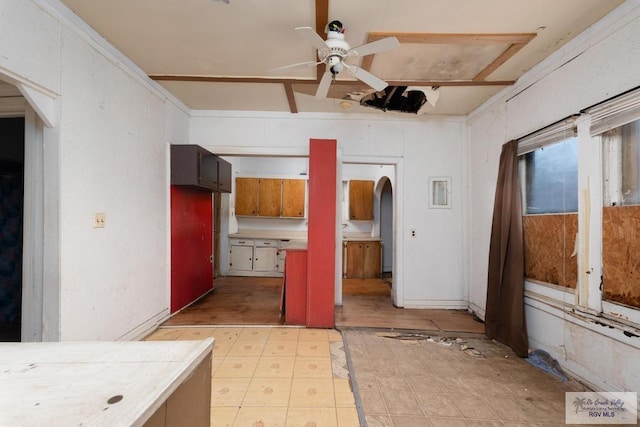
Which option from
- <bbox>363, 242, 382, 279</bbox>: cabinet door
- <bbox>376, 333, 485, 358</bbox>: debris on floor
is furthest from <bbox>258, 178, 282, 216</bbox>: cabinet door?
<bbox>376, 333, 485, 358</bbox>: debris on floor

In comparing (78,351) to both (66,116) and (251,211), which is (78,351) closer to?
(66,116)

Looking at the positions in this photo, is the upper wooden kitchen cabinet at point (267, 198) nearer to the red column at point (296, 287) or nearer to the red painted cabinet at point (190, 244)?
the red painted cabinet at point (190, 244)

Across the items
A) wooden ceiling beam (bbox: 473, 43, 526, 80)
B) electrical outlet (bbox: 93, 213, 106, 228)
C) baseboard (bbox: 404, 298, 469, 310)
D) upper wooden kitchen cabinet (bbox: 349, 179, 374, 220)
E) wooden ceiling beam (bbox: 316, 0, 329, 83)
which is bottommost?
baseboard (bbox: 404, 298, 469, 310)

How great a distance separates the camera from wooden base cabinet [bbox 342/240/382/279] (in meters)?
5.60

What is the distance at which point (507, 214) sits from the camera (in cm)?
283

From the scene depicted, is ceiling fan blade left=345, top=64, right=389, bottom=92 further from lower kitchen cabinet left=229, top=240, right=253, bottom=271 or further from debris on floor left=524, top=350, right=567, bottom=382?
lower kitchen cabinet left=229, top=240, right=253, bottom=271

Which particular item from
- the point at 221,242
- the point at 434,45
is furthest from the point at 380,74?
the point at 221,242

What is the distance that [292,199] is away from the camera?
19.7 ft

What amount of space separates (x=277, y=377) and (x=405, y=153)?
3.30 m

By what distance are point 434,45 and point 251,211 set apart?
4.65 m

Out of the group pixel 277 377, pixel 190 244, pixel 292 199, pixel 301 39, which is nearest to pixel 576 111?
pixel 301 39

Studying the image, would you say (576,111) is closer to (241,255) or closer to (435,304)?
(435,304)

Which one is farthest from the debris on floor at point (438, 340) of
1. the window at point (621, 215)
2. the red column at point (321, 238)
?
the window at point (621, 215)

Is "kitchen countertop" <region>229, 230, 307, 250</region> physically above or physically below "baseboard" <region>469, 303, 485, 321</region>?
above
